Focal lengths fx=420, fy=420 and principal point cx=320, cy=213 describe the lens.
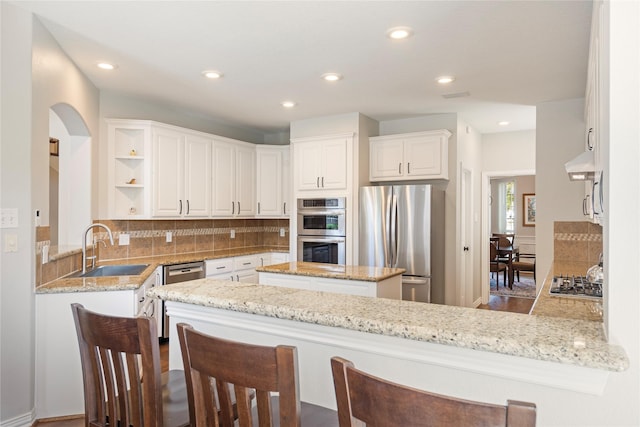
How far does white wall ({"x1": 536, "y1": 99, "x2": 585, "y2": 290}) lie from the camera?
14.2 ft

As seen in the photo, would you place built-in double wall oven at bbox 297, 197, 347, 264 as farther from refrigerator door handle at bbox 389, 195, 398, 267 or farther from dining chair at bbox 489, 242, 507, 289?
dining chair at bbox 489, 242, 507, 289

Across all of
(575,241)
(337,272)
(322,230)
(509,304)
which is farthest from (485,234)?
(337,272)

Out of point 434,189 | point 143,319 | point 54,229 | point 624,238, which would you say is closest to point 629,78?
point 624,238

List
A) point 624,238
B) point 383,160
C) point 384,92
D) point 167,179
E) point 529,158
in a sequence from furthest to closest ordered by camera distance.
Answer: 1. point 529,158
2. point 383,160
3. point 167,179
4. point 384,92
5. point 624,238

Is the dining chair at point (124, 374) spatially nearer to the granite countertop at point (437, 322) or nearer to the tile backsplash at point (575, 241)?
the granite countertop at point (437, 322)

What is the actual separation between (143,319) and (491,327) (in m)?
0.97

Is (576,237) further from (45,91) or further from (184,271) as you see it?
(45,91)

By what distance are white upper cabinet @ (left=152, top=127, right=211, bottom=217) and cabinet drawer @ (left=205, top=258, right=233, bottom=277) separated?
60cm

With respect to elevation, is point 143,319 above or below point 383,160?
below

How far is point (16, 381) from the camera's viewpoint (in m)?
2.51

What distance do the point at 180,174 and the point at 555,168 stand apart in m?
4.03

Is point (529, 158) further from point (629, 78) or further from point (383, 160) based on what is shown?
point (629, 78)

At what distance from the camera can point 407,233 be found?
460cm

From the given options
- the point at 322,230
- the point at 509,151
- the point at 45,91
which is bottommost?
the point at 322,230
